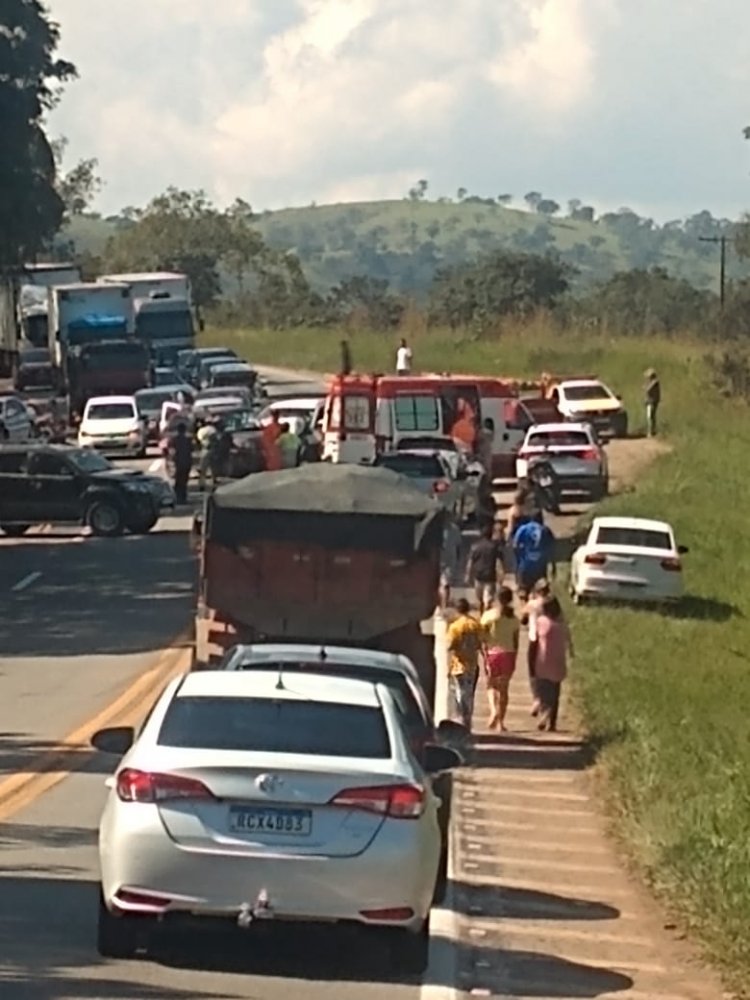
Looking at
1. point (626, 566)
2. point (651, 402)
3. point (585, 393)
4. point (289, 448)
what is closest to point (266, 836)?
point (626, 566)

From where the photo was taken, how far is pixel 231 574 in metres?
23.2

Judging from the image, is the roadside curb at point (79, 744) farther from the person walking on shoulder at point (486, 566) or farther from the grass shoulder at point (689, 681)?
the grass shoulder at point (689, 681)

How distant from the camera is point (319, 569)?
23281mm

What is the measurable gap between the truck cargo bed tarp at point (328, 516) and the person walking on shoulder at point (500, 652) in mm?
1159

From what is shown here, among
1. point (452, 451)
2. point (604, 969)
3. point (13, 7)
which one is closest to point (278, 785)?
point (604, 969)

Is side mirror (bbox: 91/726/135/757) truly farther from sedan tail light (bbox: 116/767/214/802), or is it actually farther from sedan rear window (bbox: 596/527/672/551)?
sedan rear window (bbox: 596/527/672/551)

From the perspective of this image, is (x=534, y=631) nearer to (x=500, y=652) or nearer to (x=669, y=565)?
(x=500, y=652)

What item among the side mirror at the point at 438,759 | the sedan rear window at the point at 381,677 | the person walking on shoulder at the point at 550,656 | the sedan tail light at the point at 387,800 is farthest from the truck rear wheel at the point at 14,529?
the sedan tail light at the point at 387,800

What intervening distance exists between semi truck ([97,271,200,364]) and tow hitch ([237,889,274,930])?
215 ft

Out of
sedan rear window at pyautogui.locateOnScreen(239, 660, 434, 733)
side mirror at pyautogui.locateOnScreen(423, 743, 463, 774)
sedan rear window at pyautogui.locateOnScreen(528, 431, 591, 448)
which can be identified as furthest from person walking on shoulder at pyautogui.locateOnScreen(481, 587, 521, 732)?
sedan rear window at pyautogui.locateOnScreen(528, 431, 591, 448)

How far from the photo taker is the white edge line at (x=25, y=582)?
40281 millimetres

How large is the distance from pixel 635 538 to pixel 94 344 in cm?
3456

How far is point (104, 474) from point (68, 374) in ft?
78.6

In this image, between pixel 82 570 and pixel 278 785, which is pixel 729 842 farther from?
pixel 82 570
